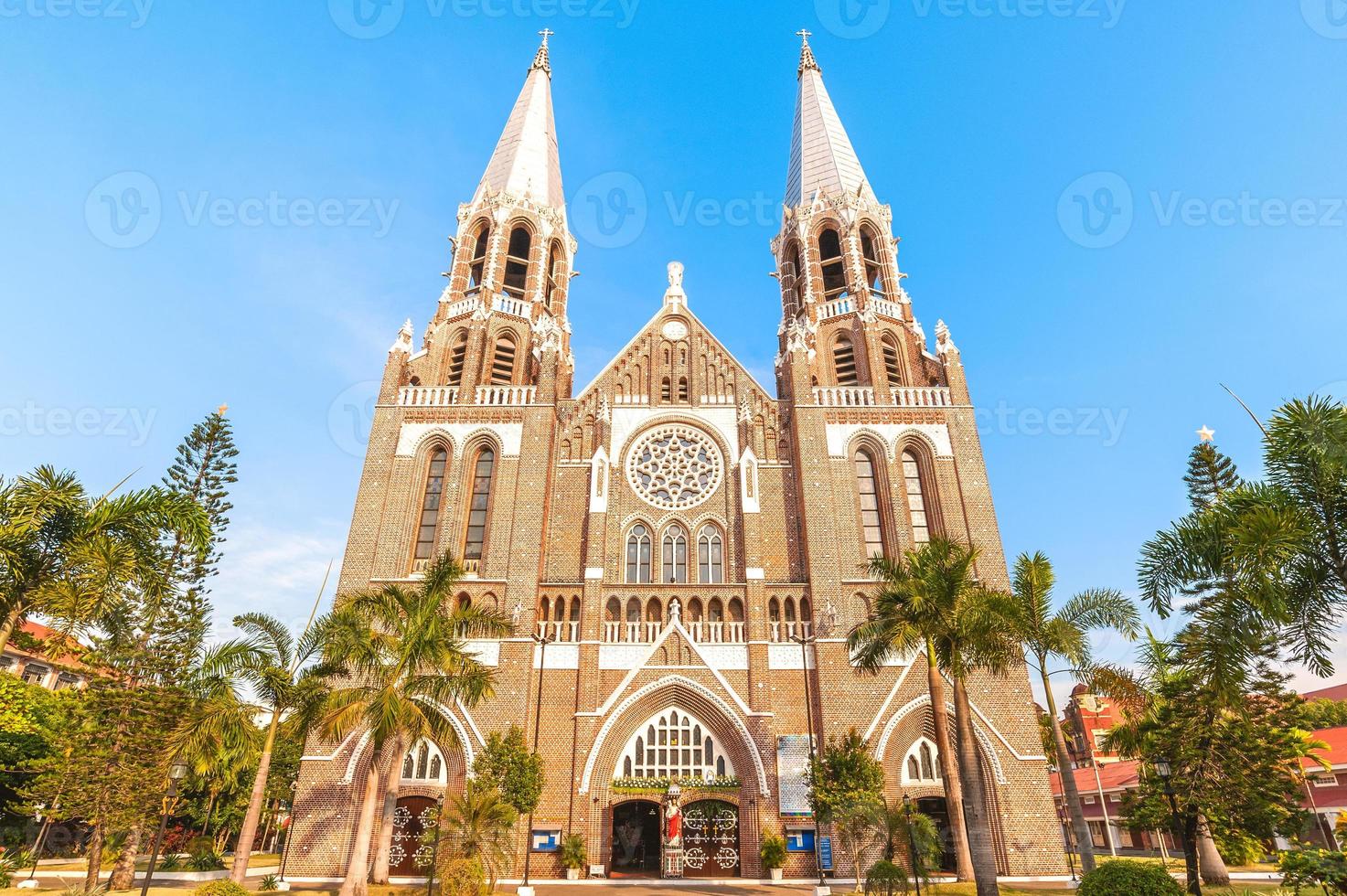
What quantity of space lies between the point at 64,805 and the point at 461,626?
39.4ft

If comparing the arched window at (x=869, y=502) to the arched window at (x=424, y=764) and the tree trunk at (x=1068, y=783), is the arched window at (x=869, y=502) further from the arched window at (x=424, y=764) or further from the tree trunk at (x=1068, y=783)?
the arched window at (x=424, y=764)

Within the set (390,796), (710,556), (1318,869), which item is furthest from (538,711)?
(1318,869)

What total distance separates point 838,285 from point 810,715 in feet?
70.4

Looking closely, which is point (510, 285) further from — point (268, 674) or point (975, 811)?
point (975, 811)

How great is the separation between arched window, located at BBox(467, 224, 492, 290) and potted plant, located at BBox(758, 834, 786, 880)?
86.7ft

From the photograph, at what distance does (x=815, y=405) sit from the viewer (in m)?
30.6

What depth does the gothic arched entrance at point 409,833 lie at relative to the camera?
23.6 m

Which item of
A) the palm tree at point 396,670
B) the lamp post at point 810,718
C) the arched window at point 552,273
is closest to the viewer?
the palm tree at point 396,670

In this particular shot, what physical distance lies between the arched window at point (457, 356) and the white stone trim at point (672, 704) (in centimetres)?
1603

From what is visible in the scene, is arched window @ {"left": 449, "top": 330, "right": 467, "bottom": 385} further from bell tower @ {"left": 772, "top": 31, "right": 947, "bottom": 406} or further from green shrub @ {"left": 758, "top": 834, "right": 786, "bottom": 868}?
green shrub @ {"left": 758, "top": 834, "right": 786, "bottom": 868}

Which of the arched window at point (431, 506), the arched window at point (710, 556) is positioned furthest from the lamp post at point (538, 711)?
the arched window at point (710, 556)

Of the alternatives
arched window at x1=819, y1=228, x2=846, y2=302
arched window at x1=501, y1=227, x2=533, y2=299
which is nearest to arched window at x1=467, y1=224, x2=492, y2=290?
arched window at x1=501, y1=227, x2=533, y2=299

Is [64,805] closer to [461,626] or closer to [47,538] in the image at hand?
[47,538]

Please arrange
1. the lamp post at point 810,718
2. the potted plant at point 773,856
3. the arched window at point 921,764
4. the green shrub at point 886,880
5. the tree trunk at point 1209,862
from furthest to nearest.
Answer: the arched window at point 921,764 < the potted plant at point 773,856 < the lamp post at point 810,718 < the tree trunk at point 1209,862 < the green shrub at point 886,880
